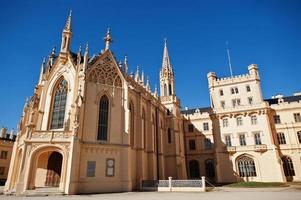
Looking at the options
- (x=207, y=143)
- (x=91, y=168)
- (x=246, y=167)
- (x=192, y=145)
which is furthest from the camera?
(x=192, y=145)

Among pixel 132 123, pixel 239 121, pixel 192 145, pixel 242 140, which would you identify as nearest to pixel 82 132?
pixel 132 123

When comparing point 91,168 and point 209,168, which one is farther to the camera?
point 209,168

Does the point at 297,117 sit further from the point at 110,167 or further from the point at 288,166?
the point at 110,167

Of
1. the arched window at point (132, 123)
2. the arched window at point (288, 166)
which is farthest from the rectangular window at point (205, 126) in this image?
the arched window at point (132, 123)

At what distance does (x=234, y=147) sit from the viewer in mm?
43250

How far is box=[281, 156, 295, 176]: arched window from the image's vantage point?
40625mm

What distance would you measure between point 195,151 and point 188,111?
12962 mm

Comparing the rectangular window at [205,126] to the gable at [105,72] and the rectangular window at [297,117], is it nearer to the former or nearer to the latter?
the rectangular window at [297,117]

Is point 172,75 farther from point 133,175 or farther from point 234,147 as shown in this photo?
point 133,175

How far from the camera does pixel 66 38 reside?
31.2 metres

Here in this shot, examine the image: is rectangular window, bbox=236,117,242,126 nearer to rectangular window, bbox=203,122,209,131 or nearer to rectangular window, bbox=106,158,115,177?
rectangular window, bbox=203,122,209,131

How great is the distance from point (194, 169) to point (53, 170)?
105 ft

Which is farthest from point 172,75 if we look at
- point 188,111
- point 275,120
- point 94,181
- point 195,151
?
point 94,181

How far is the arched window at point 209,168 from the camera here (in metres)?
46.2
